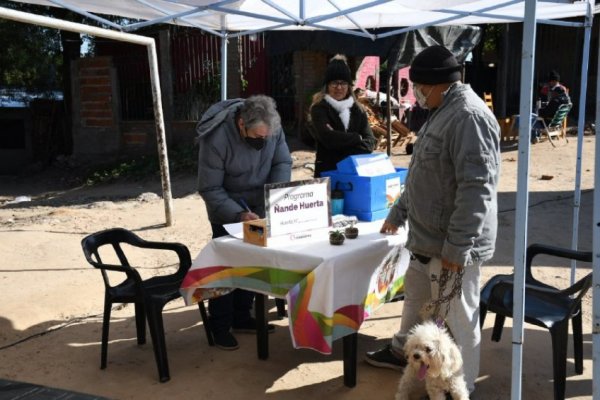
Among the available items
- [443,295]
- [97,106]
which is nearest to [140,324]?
[443,295]

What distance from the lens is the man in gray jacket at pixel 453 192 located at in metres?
2.59

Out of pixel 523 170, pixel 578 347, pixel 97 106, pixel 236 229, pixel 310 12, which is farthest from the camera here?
pixel 97 106

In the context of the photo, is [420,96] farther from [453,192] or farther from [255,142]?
[255,142]

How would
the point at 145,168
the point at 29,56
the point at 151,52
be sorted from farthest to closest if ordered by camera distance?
the point at 29,56
the point at 145,168
the point at 151,52

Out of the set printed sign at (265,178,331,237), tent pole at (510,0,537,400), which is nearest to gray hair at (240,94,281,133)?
printed sign at (265,178,331,237)

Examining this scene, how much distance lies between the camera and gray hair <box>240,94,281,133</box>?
10.9 feet

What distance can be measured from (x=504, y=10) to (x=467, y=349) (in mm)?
3422

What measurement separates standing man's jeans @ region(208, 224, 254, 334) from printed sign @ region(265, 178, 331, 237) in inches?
24.7

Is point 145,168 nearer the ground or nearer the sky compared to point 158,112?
nearer the ground

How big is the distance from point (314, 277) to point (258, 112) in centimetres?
104

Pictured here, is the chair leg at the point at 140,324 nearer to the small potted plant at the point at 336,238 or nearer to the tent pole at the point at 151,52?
the small potted plant at the point at 336,238

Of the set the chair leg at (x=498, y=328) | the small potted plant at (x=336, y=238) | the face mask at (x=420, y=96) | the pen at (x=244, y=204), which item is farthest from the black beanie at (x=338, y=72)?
the chair leg at (x=498, y=328)

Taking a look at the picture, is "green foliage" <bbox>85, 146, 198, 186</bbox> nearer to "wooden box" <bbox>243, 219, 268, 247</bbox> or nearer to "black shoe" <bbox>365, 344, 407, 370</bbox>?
"black shoe" <bbox>365, 344, 407, 370</bbox>

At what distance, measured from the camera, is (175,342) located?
4035mm
